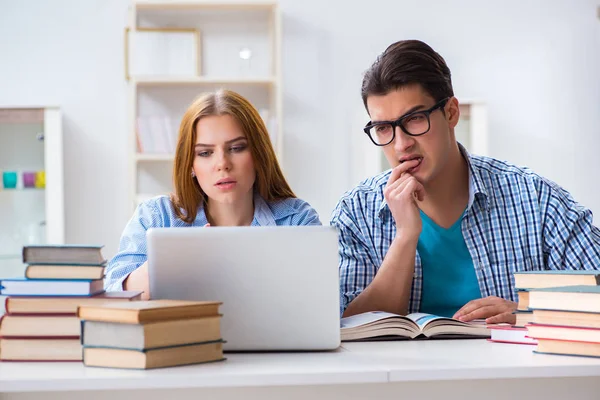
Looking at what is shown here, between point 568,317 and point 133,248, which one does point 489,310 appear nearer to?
point 568,317

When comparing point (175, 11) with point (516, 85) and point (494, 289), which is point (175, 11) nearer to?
point (516, 85)

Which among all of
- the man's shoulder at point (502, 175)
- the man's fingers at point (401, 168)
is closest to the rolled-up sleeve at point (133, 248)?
the man's fingers at point (401, 168)

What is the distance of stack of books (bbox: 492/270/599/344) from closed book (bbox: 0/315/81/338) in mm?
763

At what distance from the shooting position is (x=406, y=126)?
196 centimetres

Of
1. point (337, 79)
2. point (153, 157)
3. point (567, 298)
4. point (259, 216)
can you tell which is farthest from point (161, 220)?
point (337, 79)

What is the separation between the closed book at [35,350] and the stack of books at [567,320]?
0.76 m

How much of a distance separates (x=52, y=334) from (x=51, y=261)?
4.7 inches

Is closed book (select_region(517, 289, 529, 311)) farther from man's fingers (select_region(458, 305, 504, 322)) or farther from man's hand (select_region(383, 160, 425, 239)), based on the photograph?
man's hand (select_region(383, 160, 425, 239))

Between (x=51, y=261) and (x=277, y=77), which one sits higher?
(x=277, y=77)

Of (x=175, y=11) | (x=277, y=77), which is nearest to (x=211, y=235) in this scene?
(x=277, y=77)

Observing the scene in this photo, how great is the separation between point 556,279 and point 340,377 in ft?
1.73

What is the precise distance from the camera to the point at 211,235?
1.31 metres

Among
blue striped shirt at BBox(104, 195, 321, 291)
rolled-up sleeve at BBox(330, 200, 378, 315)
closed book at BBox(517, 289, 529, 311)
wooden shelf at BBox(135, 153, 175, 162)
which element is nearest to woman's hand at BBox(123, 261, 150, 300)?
blue striped shirt at BBox(104, 195, 321, 291)

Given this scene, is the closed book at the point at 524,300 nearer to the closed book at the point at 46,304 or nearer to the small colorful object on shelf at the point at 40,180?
the closed book at the point at 46,304
